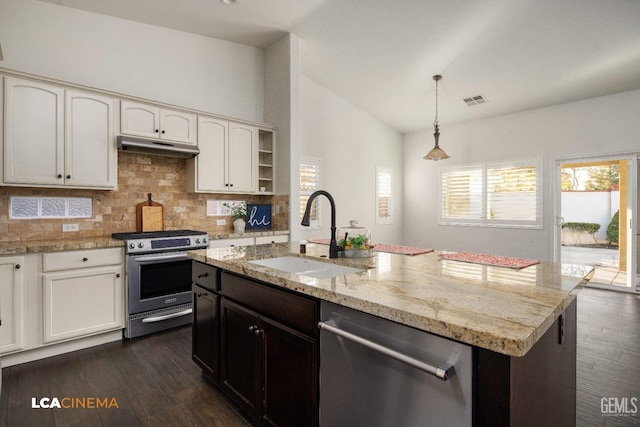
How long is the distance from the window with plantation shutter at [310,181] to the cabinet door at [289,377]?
3.64 m

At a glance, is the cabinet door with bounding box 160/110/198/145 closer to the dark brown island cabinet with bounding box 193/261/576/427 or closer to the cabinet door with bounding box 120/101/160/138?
the cabinet door with bounding box 120/101/160/138

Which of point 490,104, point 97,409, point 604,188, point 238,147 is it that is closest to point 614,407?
point 97,409

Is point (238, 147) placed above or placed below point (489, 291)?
above

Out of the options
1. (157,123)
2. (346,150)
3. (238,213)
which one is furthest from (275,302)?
(346,150)

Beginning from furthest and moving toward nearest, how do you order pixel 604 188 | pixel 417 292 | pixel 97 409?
pixel 604 188, pixel 97 409, pixel 417 292

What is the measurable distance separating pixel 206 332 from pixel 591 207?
29.8ft

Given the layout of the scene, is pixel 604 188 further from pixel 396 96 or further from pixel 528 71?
pixel 396 96

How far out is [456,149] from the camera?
6273mm

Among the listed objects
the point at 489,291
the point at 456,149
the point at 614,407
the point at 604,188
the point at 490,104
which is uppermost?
the point at 490,104

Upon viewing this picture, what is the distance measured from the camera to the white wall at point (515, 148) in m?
4.71

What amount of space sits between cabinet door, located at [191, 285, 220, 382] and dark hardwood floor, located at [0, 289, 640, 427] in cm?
18

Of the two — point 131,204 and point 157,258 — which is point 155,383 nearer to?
point 157,258

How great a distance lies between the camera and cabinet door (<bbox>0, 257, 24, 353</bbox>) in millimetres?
2477

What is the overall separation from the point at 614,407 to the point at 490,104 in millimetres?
4494
